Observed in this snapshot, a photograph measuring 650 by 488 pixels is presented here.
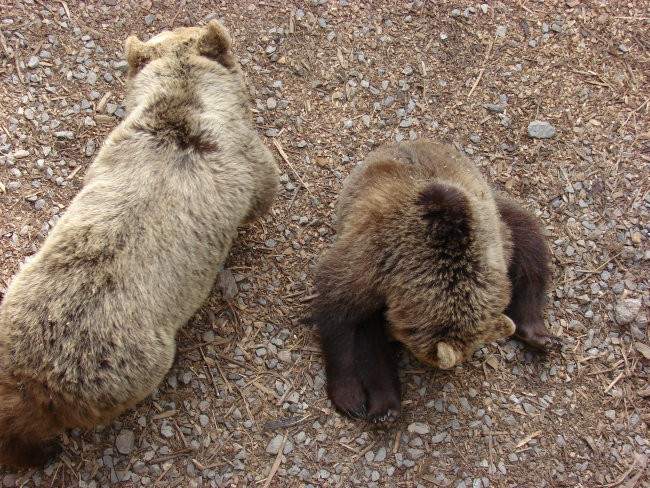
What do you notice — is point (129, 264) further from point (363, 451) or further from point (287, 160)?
point (363, 451)

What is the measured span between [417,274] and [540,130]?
2.67 metres

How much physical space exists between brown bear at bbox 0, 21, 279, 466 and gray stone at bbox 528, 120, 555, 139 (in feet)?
9.75

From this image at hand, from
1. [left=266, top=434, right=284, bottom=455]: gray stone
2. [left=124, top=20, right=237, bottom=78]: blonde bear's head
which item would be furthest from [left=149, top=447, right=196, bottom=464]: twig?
[left=124, top=20, right=237, bottom=78]: blonde bear's head

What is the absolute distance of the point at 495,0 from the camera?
21.5ft

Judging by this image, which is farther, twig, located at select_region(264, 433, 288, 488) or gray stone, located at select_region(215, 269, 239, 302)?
gray stone, located at select_region(215, 269, 239, 302)

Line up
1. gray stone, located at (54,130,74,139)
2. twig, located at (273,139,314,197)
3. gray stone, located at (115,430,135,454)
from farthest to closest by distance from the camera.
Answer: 1. twig, located at (273,139,314,197)
2. gray stone, located at (54,130,74,139)
3. gray stone, located at (115,430,135,454)

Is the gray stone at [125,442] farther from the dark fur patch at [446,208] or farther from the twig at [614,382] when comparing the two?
the twig at [614,382]

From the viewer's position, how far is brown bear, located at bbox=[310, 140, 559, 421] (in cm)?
439

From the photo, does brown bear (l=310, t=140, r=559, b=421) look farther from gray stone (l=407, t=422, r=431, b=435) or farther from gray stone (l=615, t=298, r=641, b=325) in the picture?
gray stone (l=615, t=298, r=641, b=325)

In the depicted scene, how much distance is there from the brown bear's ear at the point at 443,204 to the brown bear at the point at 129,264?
4.64 feet

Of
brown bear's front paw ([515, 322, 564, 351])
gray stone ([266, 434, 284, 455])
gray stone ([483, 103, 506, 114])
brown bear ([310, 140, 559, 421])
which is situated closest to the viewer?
brown bear ([310, 140, 559, 421])

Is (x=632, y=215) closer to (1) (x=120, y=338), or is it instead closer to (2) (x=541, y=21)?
(2) (x=541, y=21)

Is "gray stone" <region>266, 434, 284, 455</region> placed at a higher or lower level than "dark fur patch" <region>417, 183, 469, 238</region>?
lower

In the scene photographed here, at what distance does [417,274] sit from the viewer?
4.45m
